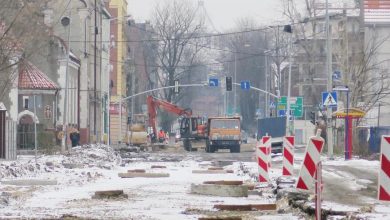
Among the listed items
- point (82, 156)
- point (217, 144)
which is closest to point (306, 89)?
point (217, 144)

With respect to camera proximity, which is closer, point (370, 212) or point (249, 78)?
point (370, 212)

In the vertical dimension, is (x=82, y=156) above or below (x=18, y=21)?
below

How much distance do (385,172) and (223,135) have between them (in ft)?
185

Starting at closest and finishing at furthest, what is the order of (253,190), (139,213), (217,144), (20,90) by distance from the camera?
(139,213)
(253,190)
(20,90)
(217,144)

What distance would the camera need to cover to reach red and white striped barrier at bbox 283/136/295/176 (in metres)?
25.5

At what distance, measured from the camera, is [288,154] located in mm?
25547

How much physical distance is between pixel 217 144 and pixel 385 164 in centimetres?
5648

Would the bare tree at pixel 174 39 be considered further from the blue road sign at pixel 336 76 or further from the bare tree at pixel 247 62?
the blue road sign at pixel 336 76

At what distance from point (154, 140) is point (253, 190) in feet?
189

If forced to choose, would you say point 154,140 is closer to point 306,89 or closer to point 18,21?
point 306,89

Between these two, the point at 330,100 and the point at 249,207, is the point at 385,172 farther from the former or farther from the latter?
the point at 330,100

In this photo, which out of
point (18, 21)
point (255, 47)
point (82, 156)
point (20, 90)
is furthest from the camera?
point (255, 47)

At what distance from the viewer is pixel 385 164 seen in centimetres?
1343

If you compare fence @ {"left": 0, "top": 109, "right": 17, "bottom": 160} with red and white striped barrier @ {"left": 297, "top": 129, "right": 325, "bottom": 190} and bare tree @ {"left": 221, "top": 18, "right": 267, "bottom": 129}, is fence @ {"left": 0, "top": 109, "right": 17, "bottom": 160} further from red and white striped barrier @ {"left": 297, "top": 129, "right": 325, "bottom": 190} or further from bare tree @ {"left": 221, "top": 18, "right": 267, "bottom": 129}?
bare tree @ {"left": 221, "top": 18, "right": 267, "bottom": 129}
